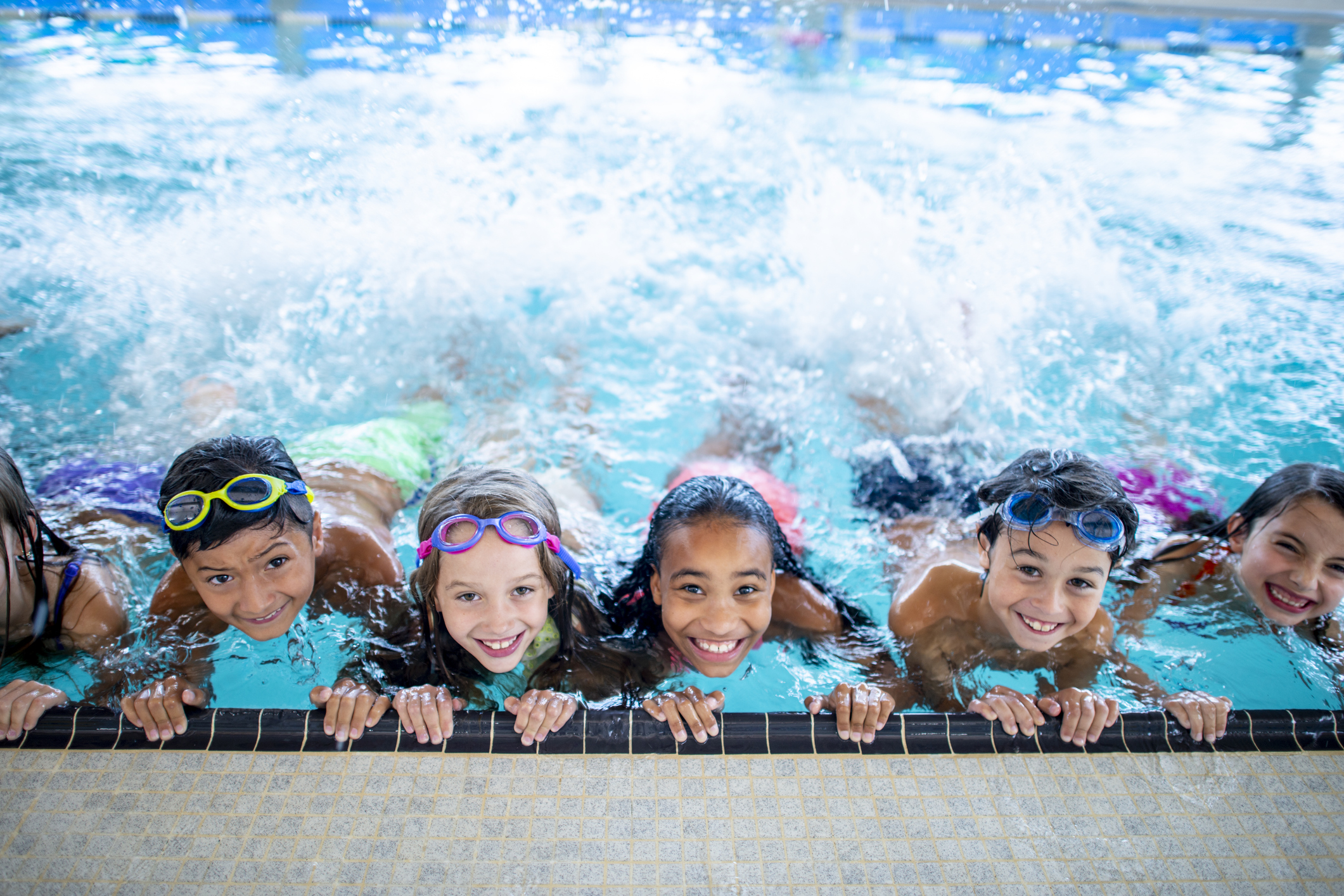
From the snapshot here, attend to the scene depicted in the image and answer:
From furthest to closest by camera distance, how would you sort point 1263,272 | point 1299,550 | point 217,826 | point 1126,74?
point 1126,74 < point 1263,272 < point 1299,550 < point 217,826

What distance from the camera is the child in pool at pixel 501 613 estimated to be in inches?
92.3

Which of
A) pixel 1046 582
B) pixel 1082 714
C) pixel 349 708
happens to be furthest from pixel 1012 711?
pixel 349 708

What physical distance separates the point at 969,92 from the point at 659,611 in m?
10.4

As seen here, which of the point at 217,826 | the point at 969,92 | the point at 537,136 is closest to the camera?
the point at 217,826

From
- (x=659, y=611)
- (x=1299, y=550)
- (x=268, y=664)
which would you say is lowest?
(x=268, y=664)

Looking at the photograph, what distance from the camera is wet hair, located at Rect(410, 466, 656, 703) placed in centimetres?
252

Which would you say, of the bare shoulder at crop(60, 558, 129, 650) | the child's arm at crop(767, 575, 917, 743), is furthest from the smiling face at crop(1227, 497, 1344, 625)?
the bare shoulder at crop(60, 558, 129, 650)

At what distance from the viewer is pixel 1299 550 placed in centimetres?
279

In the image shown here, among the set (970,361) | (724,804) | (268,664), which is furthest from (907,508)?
(268,664)

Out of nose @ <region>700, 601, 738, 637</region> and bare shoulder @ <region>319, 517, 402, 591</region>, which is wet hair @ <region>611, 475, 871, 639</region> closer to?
nose @ <region>700, 601, 738, 637</region>

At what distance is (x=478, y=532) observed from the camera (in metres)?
2.42

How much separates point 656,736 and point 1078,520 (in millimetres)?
1455

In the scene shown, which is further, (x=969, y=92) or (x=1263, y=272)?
(x=969, y=92)

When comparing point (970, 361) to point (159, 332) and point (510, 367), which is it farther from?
point (159, 332)
